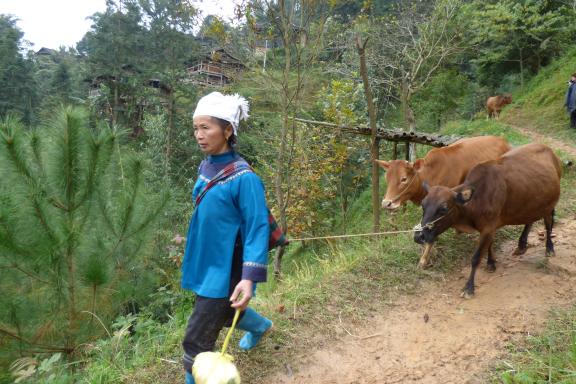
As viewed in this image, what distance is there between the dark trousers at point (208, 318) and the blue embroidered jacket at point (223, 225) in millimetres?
65

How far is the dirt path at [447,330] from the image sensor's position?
3.22 metres

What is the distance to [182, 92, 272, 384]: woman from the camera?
2385mm

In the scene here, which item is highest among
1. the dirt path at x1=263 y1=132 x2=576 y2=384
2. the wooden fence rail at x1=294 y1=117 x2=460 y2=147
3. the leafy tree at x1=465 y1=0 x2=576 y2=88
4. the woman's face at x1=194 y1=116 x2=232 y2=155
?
the leafy tree at x1=465 y1=0 x2=576 y2=88

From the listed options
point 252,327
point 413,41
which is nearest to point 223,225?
point 252,327

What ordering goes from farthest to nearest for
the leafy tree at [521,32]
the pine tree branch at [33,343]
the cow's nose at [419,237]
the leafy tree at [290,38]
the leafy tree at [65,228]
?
the leafy tree at [521,32], the leafy tree at [290,38], the cow's nose at [419,237], the pine tree branch at [33,343], the leafy tree at [65,228]

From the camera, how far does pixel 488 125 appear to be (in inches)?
578

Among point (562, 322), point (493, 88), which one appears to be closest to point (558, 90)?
point (493, 88)

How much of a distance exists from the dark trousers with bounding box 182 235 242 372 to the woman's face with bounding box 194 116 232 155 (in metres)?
0.53

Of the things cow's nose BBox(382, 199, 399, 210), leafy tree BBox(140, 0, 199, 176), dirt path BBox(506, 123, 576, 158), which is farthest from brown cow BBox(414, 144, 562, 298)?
leafy tree BBox(140, 0, 199, 176)

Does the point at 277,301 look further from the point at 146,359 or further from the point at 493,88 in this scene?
the point at 493,88

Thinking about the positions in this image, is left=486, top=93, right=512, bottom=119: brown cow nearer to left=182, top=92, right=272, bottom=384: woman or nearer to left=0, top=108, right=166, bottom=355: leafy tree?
left=0, top=108, right=166, bottom=355: leafy tree

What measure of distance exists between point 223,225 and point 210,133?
1.66 feet

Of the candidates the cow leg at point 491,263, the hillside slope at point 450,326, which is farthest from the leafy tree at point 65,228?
the cow leg at point 491,263

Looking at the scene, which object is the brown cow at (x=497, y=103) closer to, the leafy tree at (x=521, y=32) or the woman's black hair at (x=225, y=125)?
the leafy tree at (x=521, y=32)
